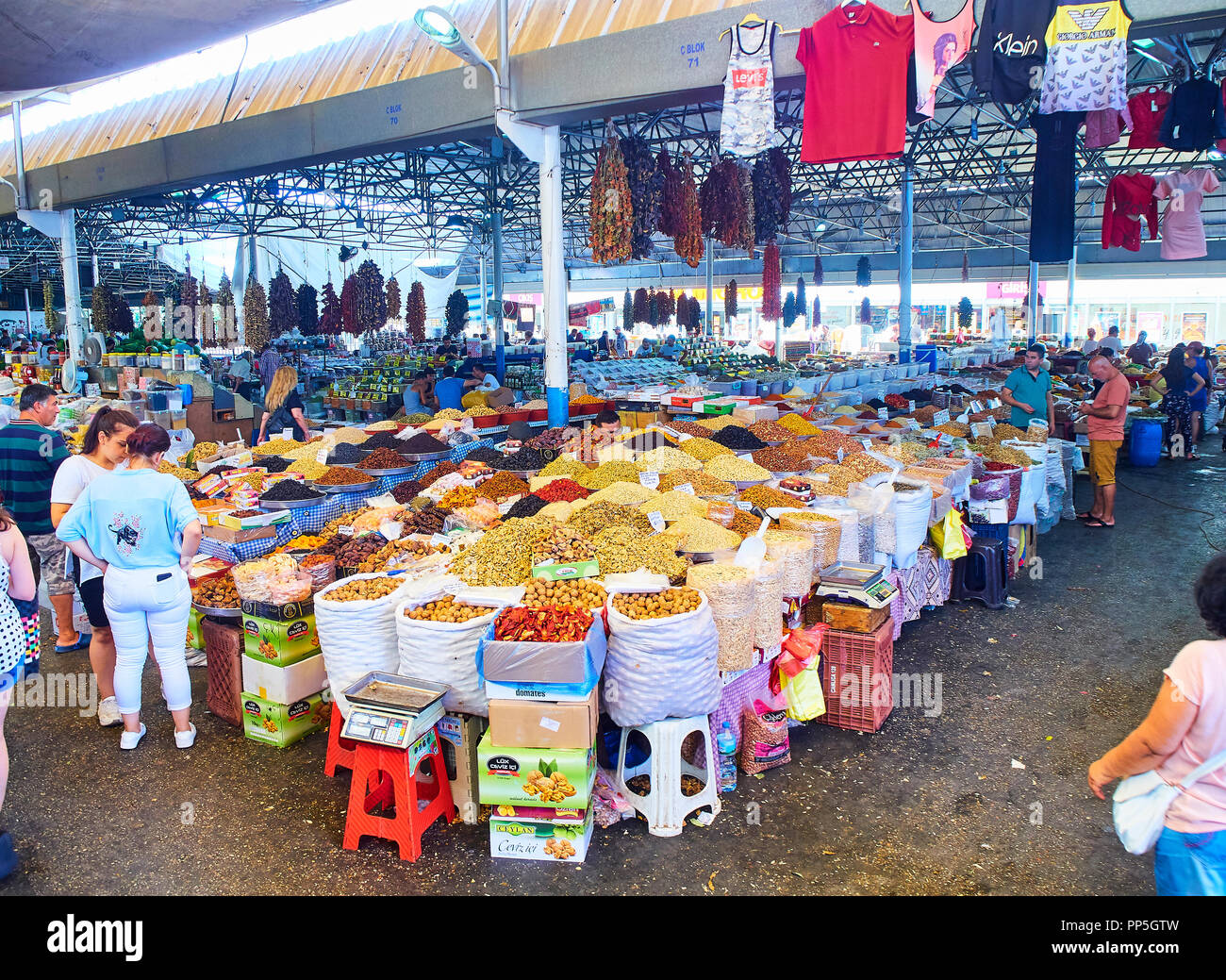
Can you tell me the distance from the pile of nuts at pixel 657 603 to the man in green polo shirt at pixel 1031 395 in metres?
6.04

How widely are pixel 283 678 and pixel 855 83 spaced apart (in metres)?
5.23

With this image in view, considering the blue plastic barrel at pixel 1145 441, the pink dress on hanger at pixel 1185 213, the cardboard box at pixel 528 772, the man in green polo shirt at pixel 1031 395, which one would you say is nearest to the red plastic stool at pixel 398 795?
the cardboard box at pixel 528 772

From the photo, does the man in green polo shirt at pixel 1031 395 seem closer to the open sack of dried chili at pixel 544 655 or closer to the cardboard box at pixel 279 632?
the open sack of dried chili at pixel 544 655

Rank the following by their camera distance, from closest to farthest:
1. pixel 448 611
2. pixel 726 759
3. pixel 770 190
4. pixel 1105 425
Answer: pixel 448 611 → pixel 726 759 → pixel 1105 425 → pixel 770 190

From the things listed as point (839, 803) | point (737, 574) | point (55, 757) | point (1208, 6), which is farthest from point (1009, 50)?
point (55, 757)

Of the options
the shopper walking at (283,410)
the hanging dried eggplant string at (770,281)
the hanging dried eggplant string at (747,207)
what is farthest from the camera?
the hanging dried eggplant string at (770,281)

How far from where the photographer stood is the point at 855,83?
577cm

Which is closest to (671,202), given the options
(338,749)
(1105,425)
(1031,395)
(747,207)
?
(747,207)

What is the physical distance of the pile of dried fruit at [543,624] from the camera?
2.98 m

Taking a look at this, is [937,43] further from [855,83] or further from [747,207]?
[747,207]

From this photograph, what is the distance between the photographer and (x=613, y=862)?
2.99 m

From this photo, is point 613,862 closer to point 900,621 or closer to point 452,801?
point 452,801

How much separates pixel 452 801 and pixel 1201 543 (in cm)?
700
